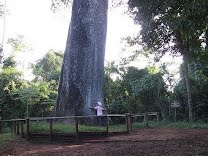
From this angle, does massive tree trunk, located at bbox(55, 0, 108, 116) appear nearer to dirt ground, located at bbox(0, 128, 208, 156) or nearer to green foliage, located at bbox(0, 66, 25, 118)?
dirt ground, located at bbox(0, 128, 208, 156)

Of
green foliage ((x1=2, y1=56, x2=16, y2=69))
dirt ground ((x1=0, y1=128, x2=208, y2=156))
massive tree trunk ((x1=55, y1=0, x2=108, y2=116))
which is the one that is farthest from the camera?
green foliage ((x1=2, y1=56, x2=16, y2=69))

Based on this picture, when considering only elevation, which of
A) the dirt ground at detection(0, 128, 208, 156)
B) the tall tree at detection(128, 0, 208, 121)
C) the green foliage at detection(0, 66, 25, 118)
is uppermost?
the tall tree at detection(128, 0, 208, 121)

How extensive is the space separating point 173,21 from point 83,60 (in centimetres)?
441

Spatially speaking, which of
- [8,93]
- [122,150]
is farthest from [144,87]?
[122,150]

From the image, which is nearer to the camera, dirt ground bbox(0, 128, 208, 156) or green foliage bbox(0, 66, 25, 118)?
dirt ground bbox(0, 128, 208, 156)

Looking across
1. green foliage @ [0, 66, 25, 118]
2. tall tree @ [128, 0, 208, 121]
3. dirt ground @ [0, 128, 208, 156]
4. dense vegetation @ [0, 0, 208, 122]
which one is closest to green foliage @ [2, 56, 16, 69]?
dense vegetation @ [0, 0, 208, 122]

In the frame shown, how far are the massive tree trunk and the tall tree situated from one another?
178 cm

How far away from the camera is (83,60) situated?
14.0 metres

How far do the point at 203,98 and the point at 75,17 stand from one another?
11.1 metres

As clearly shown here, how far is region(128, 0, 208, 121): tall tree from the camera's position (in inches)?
346

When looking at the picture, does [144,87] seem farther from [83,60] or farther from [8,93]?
[83,60]

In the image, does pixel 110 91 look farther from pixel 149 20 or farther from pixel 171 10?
pixel 171 10

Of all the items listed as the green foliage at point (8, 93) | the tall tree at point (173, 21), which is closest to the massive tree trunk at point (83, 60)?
the tall tree at point (173, 21)

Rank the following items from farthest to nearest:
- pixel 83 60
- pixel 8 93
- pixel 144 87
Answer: pixel 144 87
pixel 8 93
pixel 83 60
